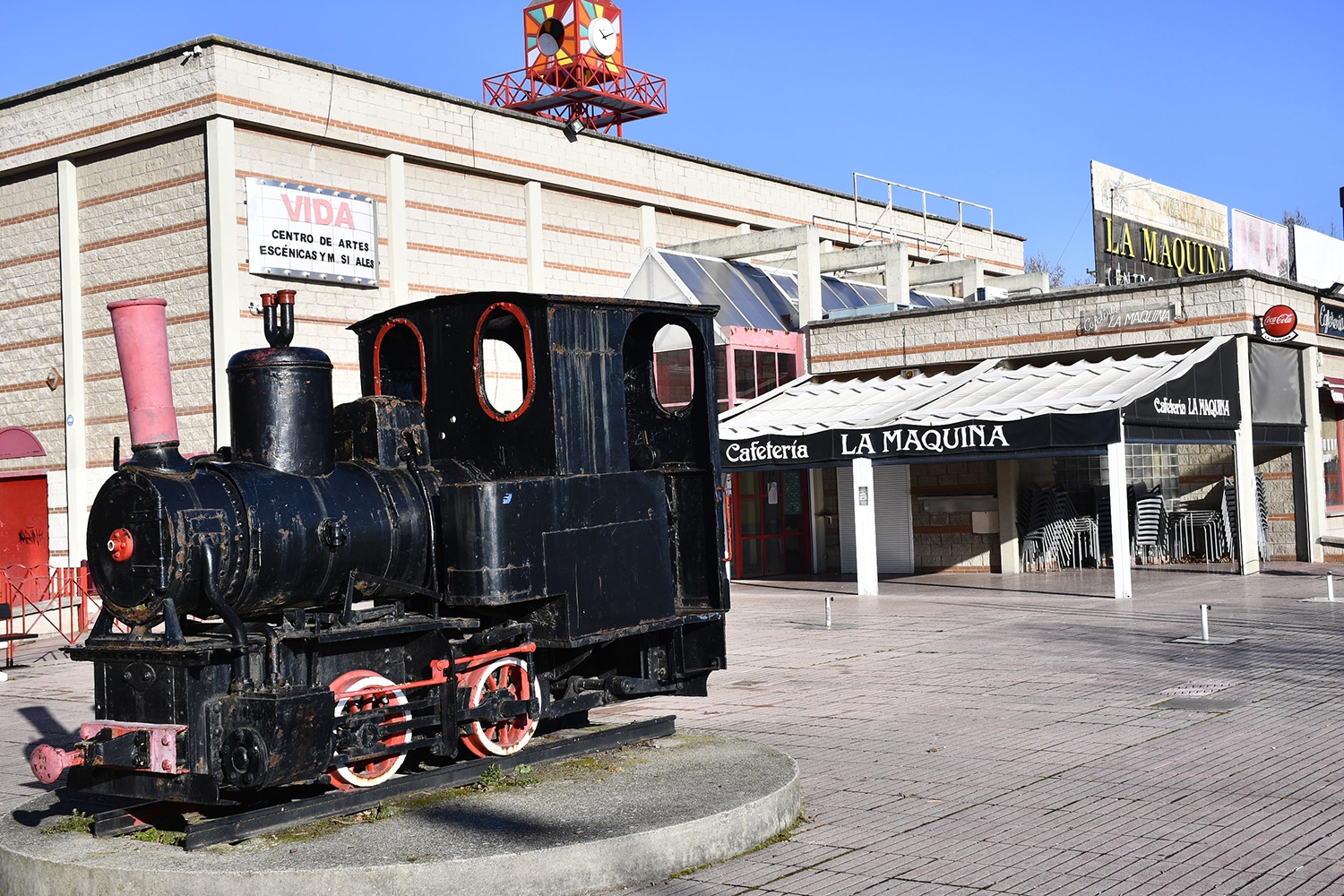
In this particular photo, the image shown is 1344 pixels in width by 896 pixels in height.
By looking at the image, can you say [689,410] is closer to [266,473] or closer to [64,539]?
[266,473]

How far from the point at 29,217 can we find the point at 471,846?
21728 millimetres

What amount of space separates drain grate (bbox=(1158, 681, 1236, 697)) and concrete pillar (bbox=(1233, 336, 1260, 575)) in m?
10.4

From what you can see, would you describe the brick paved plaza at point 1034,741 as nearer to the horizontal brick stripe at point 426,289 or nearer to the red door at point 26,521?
the red door at point 26,521

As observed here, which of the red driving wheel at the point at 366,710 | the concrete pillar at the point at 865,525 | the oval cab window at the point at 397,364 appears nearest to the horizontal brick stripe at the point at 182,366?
the concrete pillar at the point at 865,525

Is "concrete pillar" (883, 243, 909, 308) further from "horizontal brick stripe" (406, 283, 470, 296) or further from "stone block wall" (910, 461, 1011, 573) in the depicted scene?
"horizontal brick stripe" (406, 283, 470, 296)

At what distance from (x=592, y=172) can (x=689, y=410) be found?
65.9 ft

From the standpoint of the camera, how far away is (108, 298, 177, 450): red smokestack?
637cm

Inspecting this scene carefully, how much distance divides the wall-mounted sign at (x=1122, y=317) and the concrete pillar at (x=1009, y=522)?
2.80 m

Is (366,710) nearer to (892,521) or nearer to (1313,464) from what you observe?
(892,521)

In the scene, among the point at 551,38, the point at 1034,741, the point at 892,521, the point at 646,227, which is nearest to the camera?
the point at 1034,741

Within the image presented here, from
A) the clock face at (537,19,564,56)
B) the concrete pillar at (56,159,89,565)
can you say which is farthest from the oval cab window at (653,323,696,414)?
the clock face at (537,19,564,56)

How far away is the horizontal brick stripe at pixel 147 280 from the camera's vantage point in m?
21.1

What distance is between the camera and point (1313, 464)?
21.8m

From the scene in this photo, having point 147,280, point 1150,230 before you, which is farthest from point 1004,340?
point 147,280
